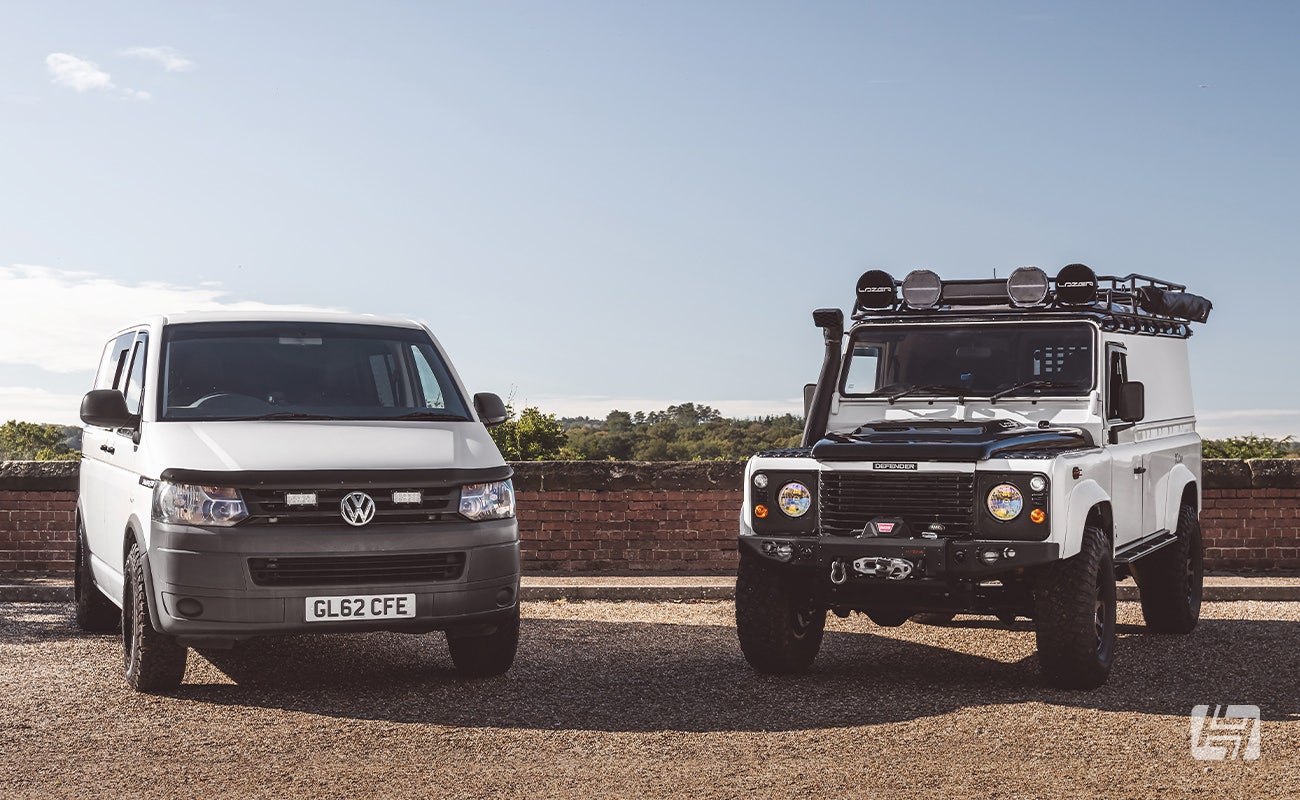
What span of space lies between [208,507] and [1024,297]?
525 centimetres

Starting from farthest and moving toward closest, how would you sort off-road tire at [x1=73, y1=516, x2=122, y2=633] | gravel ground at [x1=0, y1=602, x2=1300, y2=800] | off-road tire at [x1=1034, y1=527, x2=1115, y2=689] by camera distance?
1. off-road tire at [x1=73, y1=516, x2=122, y2=633]
2. off-road tire at [x1=1034, y1=527, x2=1115, y2=689]
3. gravel ground at [x1=0, y1=602, x2=1300, y2=800]

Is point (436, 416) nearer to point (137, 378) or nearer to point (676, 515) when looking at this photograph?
point (137, 378)

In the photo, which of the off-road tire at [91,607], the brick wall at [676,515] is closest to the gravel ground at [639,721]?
the off-road tire at [91,607]

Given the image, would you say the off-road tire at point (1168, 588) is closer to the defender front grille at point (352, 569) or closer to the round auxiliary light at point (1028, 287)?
the round auxiliary light at point (1028, 287)

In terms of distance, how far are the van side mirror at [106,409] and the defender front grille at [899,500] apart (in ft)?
12.8

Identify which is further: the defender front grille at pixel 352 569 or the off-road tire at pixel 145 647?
the off-road tire at pixel 145 647

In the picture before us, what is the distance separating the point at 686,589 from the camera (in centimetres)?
1213

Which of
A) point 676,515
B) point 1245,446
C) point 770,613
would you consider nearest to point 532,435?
point 1245,446

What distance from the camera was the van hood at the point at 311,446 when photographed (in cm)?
726

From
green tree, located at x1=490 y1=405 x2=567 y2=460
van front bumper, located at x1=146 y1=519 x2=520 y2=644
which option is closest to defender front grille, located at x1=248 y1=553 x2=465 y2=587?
van front bumper, located at x1=146 y1=519 x2=520 y2=644

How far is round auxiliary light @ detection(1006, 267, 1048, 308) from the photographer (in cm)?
926

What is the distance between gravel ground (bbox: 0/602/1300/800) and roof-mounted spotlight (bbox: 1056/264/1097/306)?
233cm

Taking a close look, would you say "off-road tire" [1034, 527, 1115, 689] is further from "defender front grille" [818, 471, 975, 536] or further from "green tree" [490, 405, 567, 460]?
"green tree" [490, 405, 567, 460]

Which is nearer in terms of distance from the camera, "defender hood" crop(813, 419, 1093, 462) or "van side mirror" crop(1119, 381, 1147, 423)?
"defender hood" crop(813, 419, 1093, 462)
